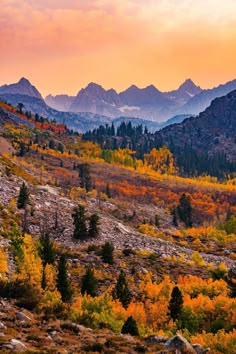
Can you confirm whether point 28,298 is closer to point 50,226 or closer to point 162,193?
point 50,226

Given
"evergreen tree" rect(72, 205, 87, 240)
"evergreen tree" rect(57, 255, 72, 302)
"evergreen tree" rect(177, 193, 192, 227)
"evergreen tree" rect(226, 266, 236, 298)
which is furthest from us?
"evergreen tree" rect(177, 193, 192, 227)

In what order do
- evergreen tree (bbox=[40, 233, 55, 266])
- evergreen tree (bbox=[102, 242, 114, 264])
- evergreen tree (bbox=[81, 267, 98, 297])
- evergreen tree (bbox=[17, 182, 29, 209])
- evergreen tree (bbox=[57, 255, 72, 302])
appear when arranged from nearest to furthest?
evergreen tree (bbox=[57, 255, 72, 302]) < evergreen tree (bbox=[81, 267, 98, 297]) < evergreen tree (bbox=[40, 233, 55, 266]) < evergreen tree (bbox=[102, 242, 114, 264]) < evergreen tree (bbox=[17, 182, 29, 209])

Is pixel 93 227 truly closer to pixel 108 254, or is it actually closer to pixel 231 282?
pixel 108 254

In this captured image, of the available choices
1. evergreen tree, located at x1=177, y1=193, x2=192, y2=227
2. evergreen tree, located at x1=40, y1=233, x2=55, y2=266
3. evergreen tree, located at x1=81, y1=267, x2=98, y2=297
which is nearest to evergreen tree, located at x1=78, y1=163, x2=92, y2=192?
evergreen tree, located at x1=177, y1=193, x2=192, y2=227

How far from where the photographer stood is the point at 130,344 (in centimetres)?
2848

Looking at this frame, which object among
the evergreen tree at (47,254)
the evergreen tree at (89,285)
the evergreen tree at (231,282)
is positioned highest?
the evergreen tree at (47,254)

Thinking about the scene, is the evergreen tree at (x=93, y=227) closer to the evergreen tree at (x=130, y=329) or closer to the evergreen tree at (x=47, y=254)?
the evergreen tree at (x=47, y=254)

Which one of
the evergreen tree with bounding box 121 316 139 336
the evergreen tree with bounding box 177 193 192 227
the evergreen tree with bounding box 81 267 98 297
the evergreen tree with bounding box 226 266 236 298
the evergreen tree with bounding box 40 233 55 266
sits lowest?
the evergreen tree with bounding box 177 193 192 227

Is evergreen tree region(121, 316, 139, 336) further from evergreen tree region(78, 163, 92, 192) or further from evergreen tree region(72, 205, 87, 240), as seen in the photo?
evergreen tree region(78, 163, 92, 192)

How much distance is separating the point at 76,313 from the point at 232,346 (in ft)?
42.0

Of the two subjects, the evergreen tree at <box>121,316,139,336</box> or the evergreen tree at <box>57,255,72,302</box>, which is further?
the evergreen tree at <box>57,255,72,302</box>

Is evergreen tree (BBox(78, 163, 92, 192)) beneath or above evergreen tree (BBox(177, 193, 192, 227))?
above

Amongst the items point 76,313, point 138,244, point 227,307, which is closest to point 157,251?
point 138,244

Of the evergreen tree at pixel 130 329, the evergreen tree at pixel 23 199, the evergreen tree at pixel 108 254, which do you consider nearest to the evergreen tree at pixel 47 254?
the evergreen tree at pixel 108 254
